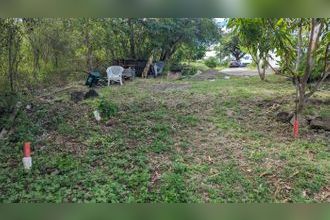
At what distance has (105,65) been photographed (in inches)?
339

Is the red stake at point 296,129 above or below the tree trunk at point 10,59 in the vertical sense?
below

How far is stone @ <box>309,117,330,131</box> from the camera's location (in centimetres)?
390

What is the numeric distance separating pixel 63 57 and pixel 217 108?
405 cm

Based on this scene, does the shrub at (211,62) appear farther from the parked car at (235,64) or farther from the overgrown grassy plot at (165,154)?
the overgrown grassy plot at (165,154)

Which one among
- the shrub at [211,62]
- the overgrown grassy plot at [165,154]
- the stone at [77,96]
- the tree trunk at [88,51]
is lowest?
the overgrown grassy plot at [165,154]

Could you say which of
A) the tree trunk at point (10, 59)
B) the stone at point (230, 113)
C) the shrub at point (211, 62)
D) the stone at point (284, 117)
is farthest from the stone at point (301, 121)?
the shrub at point (211, 62)

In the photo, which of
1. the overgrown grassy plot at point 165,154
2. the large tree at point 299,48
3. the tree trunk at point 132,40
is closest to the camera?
the overgrown grassy plot at point 165,154

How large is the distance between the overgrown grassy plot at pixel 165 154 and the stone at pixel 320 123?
0.13m

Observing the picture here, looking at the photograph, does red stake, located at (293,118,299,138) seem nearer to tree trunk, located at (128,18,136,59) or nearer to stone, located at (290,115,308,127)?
stone, located at (290,115,308,127)

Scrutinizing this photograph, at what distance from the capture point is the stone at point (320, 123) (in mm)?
3902

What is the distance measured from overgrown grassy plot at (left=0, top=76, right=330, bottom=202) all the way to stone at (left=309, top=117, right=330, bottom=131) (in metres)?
0.13

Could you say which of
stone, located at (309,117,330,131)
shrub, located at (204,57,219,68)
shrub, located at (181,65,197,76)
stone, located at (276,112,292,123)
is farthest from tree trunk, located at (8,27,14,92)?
shrub, located at (204,57,219,68)
